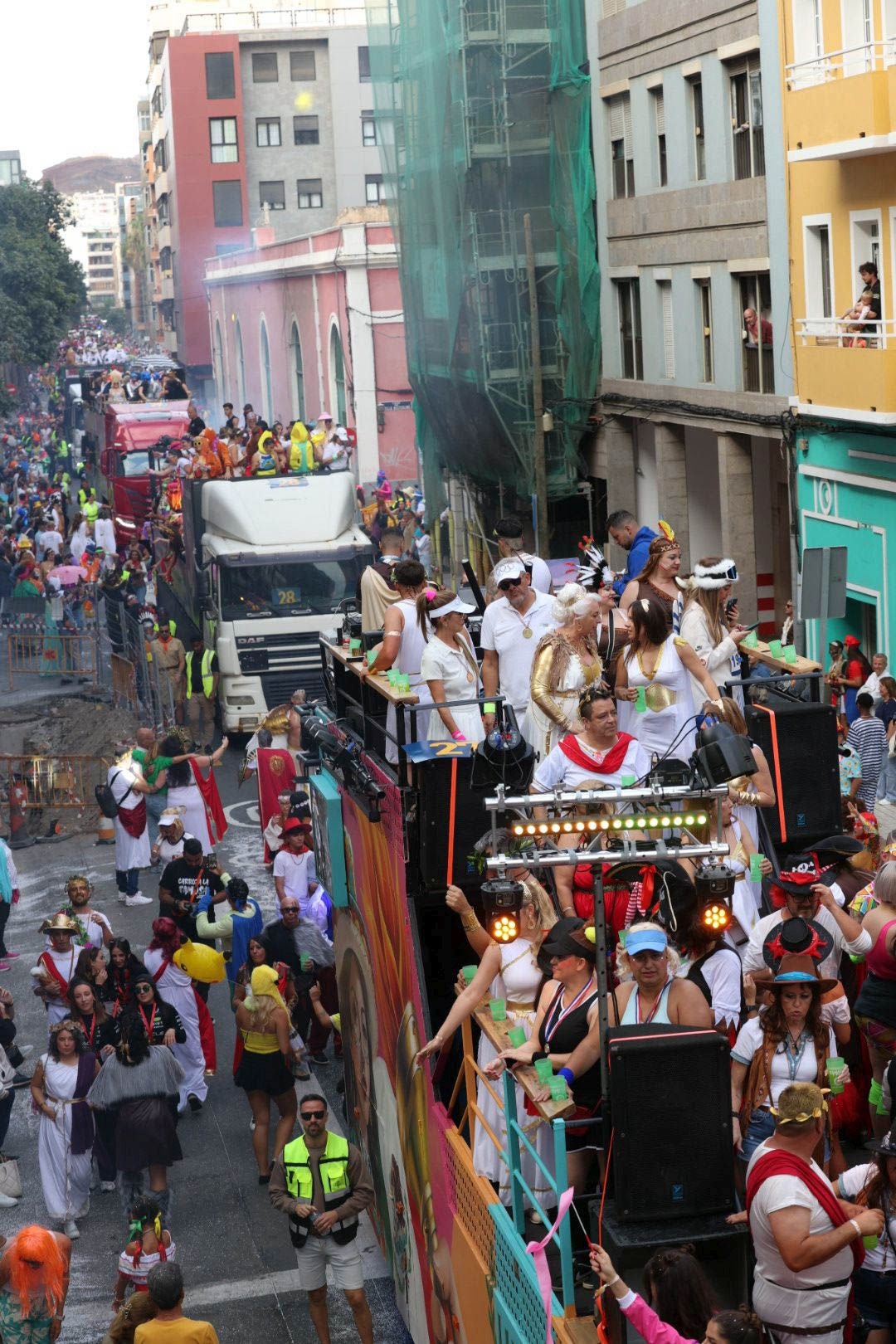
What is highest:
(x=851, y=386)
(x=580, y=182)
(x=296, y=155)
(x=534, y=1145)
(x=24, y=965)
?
(x=296, y=155)

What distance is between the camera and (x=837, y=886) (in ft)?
30.1

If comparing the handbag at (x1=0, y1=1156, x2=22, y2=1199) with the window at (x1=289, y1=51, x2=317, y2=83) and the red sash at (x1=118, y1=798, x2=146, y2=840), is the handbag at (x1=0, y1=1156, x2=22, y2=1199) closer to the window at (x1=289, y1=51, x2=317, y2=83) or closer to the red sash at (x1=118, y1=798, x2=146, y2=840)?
the red sash at (x1=118, y1=798, x2=146, y2=840)

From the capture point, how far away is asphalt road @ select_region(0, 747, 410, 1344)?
11391 millimetres

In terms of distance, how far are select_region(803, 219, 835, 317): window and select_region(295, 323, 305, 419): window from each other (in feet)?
117

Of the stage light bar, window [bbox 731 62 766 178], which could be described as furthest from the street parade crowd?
window [bbox 731 62 766 178]

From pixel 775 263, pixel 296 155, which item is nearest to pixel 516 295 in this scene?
pixel 775 263

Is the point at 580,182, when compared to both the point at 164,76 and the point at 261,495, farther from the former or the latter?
the point at 164,76

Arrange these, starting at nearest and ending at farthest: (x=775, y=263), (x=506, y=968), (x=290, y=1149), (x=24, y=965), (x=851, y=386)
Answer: (x=506, y=968) → (x=290, y=1149) → (x=24, y=965) → (x=851, y=386) → (x=775, y=263)

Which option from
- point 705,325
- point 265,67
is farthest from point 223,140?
point 705,325

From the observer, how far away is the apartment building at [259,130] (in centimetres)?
8725

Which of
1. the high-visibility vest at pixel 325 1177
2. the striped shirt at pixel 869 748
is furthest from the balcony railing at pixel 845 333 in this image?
the high-visibility vest at pixel 325 1177

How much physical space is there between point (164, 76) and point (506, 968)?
9160 cm

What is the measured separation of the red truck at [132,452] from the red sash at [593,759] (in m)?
32.6

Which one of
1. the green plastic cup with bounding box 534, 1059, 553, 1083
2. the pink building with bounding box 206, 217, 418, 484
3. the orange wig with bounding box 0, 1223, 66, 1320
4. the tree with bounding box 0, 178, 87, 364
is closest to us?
the green plastic cup with bounding box 534, 1059, 553, 1083
